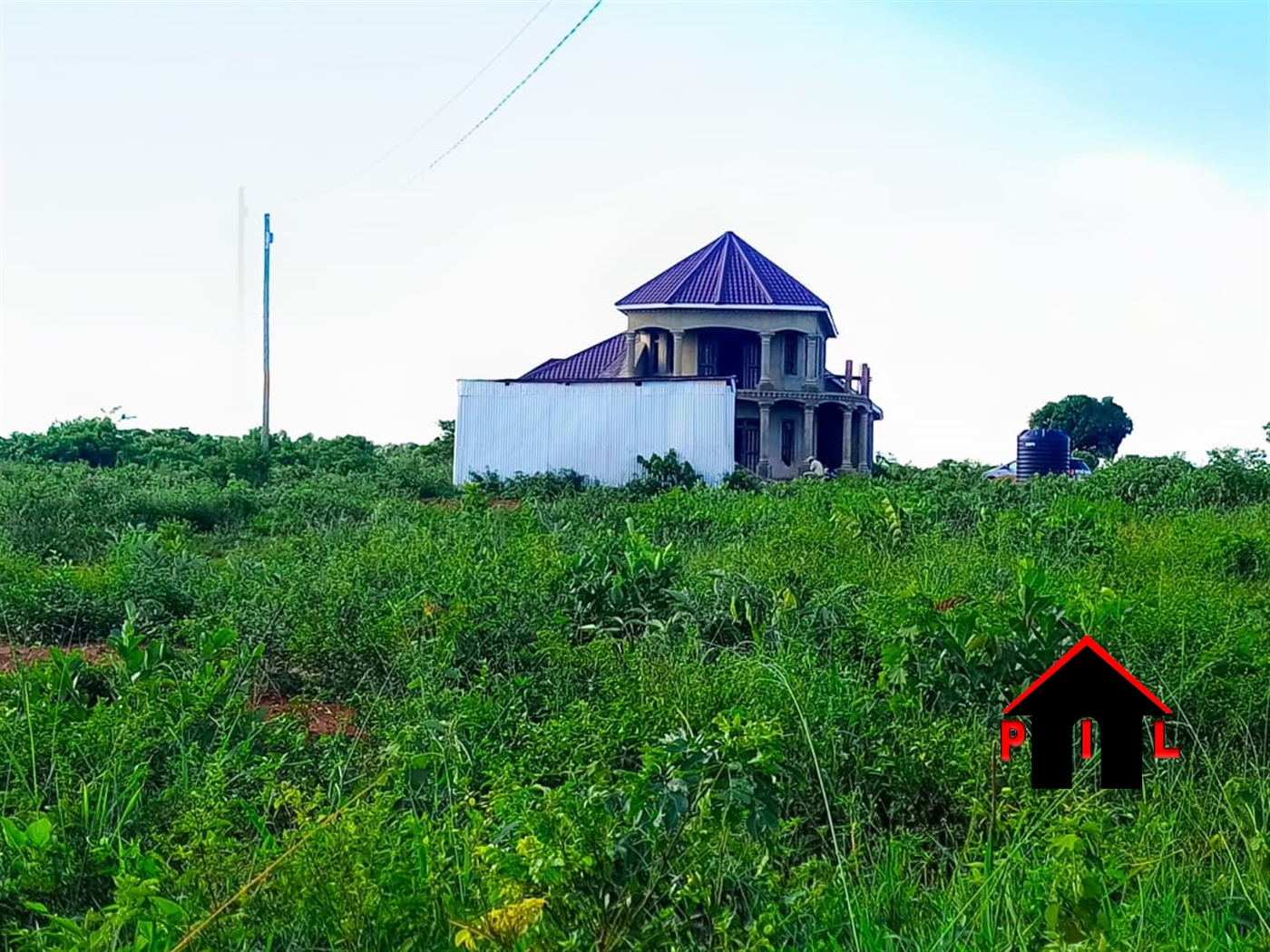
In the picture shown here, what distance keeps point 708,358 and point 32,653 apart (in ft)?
Result: 69.9

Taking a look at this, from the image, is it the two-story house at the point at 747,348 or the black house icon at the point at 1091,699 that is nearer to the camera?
the black house icon at the point at 1091,699

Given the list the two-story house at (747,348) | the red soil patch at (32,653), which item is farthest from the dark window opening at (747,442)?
the red soil patch at (32,653)

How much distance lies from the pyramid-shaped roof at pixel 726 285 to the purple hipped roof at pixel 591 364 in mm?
1359

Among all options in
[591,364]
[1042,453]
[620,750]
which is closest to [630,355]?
[591,364]

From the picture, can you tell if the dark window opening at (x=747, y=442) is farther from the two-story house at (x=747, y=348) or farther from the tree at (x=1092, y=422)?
the tree at (x=1092, y=422)

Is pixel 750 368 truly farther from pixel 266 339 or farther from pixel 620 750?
pixel 620 750

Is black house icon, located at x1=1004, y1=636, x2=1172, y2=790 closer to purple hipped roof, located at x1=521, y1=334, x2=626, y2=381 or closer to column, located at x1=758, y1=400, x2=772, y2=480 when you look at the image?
column, located at x1=758, y1=400, x2=772, y2=480

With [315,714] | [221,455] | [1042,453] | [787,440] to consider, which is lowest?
[315,714]

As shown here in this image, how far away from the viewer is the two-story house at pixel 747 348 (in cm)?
2608

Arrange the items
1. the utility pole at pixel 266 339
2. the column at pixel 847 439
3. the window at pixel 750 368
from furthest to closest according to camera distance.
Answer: the column at pixel 847 439, the window at pixel 750 368, the utility pole at pixel 266 339

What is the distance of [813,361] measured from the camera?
27375 millimetres

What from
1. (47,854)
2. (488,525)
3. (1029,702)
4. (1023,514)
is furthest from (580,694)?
(1023,514)

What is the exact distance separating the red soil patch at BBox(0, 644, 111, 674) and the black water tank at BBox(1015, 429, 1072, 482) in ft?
73.5

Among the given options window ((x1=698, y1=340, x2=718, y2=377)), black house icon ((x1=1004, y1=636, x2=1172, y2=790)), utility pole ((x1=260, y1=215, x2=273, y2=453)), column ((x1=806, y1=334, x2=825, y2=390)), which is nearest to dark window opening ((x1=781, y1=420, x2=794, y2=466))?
column ((x1=806, y1=334, x2=825, y2=390))
